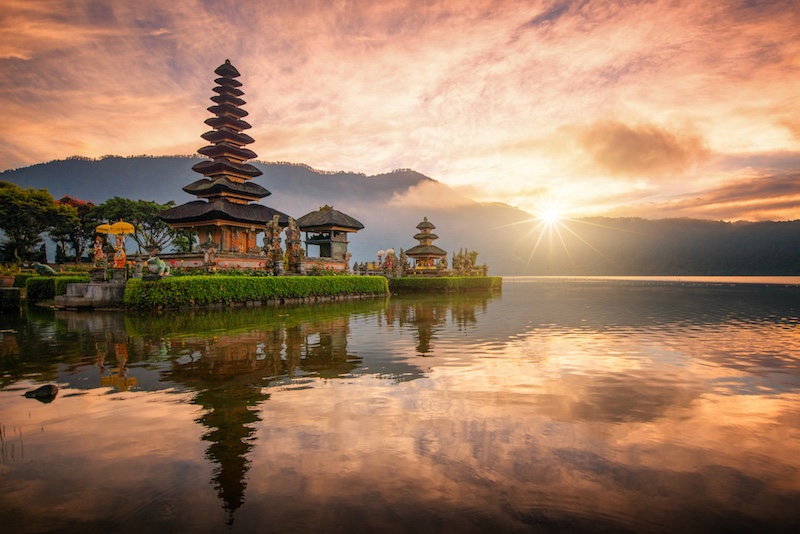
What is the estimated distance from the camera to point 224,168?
156 feet

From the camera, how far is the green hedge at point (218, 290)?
909 inches

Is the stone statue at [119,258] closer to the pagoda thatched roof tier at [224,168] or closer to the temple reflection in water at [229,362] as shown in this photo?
the temple reflection in water at [229,362]

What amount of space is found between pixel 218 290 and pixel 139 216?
4964 centimetres

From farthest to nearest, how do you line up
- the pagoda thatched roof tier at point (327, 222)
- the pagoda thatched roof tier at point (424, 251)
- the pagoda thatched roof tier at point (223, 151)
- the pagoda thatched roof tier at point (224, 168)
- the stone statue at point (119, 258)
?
the pagoda thatched roof tier at point (424, 251), the pagoda thatched roof tier at point (327, 222), the pagoda thatched roof tier at point (223, 151), the pagoda thatched roof tier at point (224, 168), the stone statue at point (119, 258)

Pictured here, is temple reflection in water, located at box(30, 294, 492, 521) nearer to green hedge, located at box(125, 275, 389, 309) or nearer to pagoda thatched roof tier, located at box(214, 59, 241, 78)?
green hedge, located at box(125, 275, 389, 309)

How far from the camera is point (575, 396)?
7445mm

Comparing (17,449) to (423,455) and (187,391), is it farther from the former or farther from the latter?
(423,455)

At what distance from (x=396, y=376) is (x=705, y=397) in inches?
210

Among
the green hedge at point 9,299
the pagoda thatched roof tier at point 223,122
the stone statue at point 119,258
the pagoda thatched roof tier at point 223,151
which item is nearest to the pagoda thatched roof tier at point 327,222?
the pagoda thatched roof tier at point 223,151

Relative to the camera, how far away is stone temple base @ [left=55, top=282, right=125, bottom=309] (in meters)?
24.7

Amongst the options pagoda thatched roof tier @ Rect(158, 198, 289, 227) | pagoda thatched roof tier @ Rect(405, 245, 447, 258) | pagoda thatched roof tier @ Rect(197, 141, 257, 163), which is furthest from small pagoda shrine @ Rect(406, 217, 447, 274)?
pagoda thatched roof tier @ Rect(197, 141, 257, 163)

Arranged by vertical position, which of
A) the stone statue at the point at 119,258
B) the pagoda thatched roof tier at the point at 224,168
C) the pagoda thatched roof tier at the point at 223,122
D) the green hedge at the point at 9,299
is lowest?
the green hedge at the point at 9,299

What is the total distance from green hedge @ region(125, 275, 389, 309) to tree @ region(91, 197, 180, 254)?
122 ft

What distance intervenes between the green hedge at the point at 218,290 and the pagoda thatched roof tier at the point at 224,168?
2147cm
